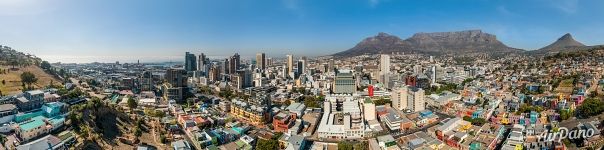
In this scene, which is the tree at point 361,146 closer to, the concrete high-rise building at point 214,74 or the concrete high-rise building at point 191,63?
the concrete high-rise building at point 214,74

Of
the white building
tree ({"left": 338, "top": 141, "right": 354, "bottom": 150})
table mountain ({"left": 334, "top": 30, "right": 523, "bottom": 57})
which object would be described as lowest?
tree ({"left": 338, "top": 141, "right": 354, "bottom": 150})

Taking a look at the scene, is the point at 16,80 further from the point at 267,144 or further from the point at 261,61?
the point at 261,61

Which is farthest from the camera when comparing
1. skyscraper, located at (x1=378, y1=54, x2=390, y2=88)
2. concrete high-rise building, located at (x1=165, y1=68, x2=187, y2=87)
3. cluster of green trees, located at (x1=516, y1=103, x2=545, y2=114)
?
skyscraper, located at (x1=378, y1=54, x2=390, y2=88)

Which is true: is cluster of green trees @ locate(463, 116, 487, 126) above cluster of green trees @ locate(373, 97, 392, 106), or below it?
below

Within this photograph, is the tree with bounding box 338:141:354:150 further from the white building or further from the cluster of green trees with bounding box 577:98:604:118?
the cluster of green trees with bounding box 577:98:604:118

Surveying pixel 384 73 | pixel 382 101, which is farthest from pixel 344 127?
pixel 384 73

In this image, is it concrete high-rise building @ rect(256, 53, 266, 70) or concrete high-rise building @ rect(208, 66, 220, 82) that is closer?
concrete high-rise building @ rect(208, 66, 220, 82)

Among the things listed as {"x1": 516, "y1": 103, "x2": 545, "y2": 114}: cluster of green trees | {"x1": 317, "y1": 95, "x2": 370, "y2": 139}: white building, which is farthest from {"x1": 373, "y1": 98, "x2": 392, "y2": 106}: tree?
{"x1": 516, "y1": 103, "x2": 545, "y2": 114}: cluster of green trees

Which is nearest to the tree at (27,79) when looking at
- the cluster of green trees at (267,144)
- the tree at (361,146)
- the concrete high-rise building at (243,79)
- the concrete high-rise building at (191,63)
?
the cluster of green trees at (267,144)

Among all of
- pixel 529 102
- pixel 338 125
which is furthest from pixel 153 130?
pixel 529 102
